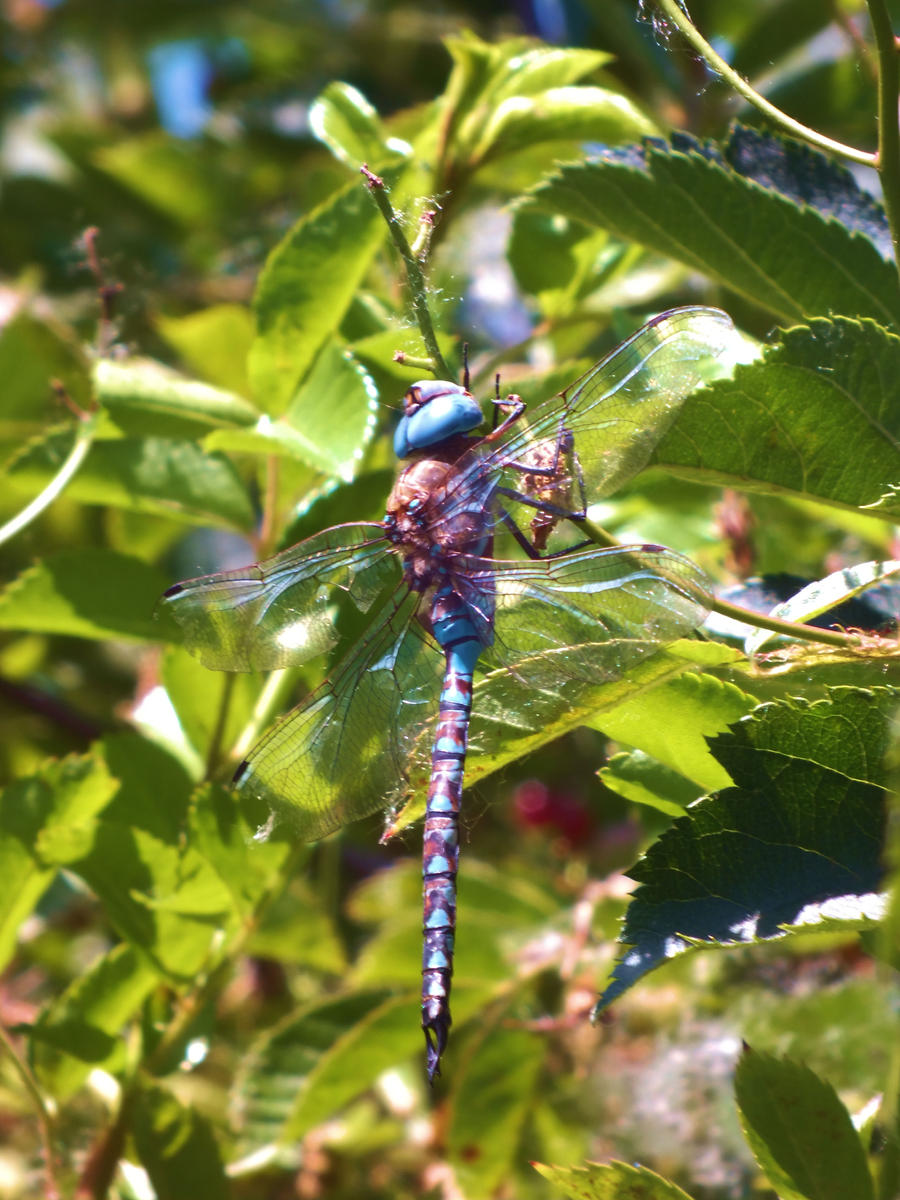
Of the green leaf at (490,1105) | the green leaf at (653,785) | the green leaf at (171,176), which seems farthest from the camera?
the green leaf at (171,176)

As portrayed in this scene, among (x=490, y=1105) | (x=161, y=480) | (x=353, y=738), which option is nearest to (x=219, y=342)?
(x=161, y=480)

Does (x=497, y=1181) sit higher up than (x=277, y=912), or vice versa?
(x=277, y=912)

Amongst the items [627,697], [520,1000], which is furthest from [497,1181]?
[627,697]

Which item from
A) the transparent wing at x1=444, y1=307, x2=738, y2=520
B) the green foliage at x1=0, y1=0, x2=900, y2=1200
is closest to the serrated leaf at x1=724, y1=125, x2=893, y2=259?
the green foliage at x1=0, y1=0, x2=900, y2=1200

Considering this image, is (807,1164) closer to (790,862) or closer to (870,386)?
(790,862)

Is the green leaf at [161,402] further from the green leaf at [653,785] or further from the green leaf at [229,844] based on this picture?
the green leaf at [653,785]

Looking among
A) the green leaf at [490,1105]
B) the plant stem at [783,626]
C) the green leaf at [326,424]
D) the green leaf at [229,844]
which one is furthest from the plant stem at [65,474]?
the green leaf at [490,1105]

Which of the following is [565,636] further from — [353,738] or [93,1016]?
[93,1016]
